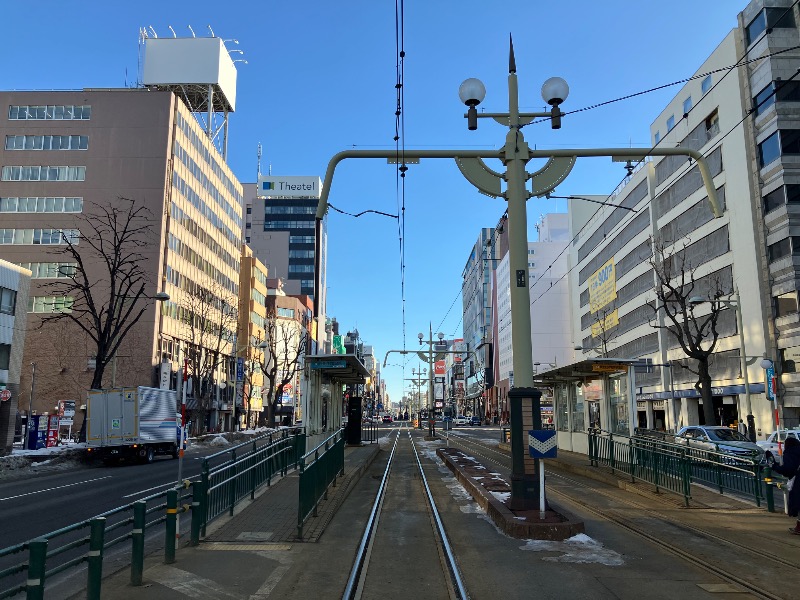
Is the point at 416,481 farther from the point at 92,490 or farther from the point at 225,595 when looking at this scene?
the point at 225,595

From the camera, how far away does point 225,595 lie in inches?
279

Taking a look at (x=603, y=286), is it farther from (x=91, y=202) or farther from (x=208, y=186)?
(x=91, y=202)

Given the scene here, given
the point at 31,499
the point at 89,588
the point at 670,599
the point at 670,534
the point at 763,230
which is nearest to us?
the point at 89,588

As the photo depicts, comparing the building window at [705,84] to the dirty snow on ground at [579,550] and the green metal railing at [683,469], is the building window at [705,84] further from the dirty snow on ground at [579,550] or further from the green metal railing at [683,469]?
the dirty snow on ground at [579,550]

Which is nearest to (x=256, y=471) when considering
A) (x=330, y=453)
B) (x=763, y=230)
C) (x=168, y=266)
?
(x=330, y=453)

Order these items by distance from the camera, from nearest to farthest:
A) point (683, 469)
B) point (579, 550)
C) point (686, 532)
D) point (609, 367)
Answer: point (579, 550), point (686, 532), point (683, 469), point (609, 367)

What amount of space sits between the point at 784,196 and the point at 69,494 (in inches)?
1589

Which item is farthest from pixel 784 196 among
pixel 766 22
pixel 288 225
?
pixel 288 225

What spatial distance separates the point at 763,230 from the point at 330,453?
35.7 meters

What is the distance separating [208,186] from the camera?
246 feet

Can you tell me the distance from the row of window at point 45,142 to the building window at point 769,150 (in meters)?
58.2

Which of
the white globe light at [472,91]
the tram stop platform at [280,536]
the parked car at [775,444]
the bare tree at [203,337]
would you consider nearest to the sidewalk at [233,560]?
the tram stop platform at [280,536]

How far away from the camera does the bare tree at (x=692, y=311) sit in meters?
33.5

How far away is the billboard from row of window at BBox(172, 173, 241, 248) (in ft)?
199
